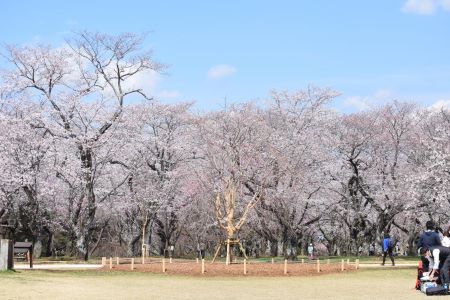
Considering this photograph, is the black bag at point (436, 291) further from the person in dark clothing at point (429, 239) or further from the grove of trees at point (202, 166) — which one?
the grove of trees at point (202, 166)

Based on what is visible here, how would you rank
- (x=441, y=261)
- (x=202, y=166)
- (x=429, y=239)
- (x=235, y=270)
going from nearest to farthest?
1. (x=441, y=261)
2. (x=429, y=239)
3. (x=235, y=270)
4. (x=202, y=166)

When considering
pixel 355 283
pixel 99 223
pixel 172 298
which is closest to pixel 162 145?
pixel 99 223

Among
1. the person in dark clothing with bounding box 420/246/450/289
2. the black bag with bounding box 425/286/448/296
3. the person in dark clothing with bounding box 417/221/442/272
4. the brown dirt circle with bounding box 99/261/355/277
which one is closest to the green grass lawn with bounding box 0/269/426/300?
the black bag with bounding box 425/286/448/296

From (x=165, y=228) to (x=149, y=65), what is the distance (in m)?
14.0

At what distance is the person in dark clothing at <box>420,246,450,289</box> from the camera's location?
45.9ft

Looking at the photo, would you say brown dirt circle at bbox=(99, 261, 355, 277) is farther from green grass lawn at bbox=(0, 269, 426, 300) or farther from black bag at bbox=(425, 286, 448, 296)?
black bag at bbox=(425, 286, 448, 296)

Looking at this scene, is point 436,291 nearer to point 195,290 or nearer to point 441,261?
point 441,261

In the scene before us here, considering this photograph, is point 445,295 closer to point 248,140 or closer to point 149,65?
point 248,140

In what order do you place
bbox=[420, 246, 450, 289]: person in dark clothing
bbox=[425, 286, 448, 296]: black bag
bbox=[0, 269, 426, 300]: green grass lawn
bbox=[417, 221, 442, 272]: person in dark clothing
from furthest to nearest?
bbox=[417, 221, 442, 272]: person in dark clothing → bbox=[0, 269, 426, 300]: green grass lawn → bbox=[420, 246, 450, 289]: person in dark clothing → bbox=[425, 286, 448, 296]: black bag

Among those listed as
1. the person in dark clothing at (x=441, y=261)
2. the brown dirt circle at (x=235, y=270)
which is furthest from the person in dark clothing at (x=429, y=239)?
the brown dirt circle at (x=235, y=270)

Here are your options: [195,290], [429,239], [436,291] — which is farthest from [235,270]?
[436,291]

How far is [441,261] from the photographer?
47.0 feet

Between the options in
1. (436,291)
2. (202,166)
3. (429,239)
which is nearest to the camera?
(436,291)

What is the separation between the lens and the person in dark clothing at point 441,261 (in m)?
14.0
